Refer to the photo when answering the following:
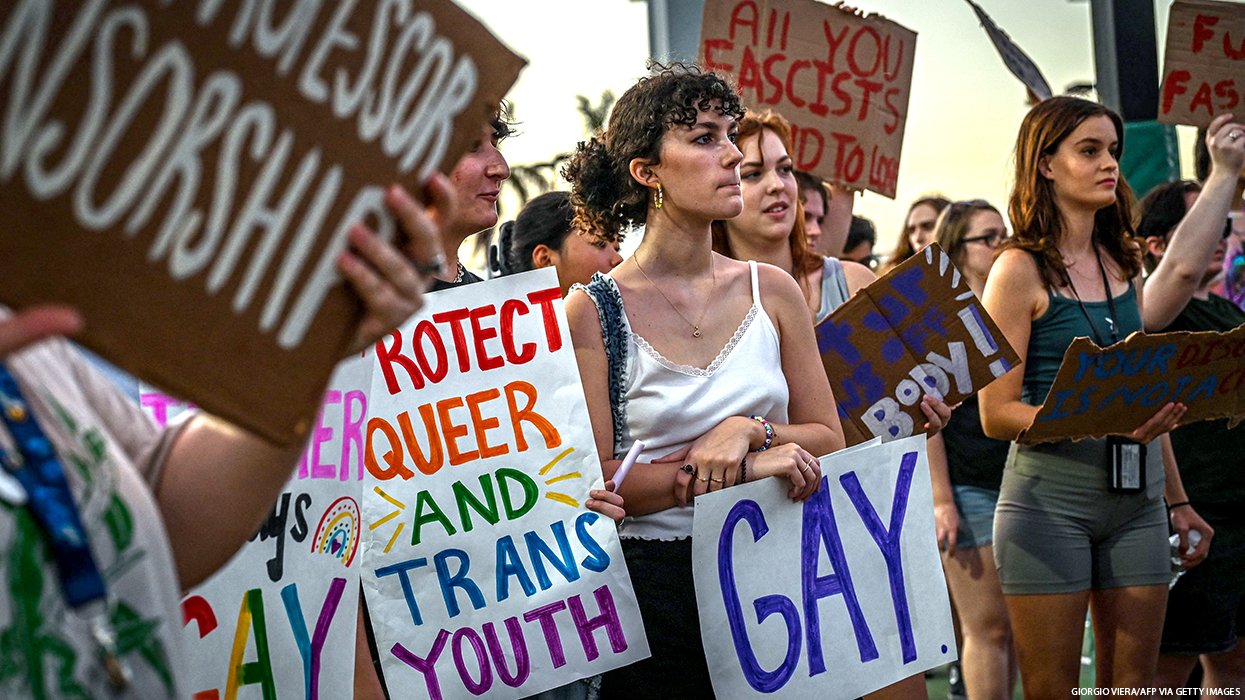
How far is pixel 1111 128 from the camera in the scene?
3.84 meters

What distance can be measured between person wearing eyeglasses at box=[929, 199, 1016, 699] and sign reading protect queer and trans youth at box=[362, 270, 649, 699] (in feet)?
6.85

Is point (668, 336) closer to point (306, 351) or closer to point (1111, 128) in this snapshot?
point (306, 351)

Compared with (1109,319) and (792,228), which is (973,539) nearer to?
(1109,319)

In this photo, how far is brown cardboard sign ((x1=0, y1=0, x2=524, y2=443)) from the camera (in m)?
1.14

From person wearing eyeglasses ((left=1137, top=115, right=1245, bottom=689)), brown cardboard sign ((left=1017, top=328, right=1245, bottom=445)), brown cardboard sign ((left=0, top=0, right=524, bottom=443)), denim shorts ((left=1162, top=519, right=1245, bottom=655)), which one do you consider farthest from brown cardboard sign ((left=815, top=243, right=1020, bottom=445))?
brown cardboard sign ((left=0, top=0, right=524, bottom=443))

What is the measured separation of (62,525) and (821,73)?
3934mm

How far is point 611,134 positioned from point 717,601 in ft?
3.70

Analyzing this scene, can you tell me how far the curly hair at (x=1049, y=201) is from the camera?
3.77 metres

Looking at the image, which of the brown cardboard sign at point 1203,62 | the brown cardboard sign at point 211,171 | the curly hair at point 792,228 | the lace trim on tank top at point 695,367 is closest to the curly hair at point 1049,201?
the curly hair at point 792,228

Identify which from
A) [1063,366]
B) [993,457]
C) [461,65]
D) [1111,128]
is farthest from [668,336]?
[993,457]

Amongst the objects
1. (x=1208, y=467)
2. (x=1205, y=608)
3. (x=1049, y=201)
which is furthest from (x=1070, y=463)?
(x=1208, y=467)

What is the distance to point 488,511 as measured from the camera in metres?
2.70

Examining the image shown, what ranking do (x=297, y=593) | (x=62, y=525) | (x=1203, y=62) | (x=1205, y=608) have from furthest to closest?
(x=1203, y=62)
(x=1205, y=608)
(x=297, y=593)
(x=62, y=525)

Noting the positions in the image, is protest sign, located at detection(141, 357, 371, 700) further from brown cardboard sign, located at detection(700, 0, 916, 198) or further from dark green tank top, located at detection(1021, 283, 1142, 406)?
brown cardboard sign, located at detection(700, 0, 916, 198)
